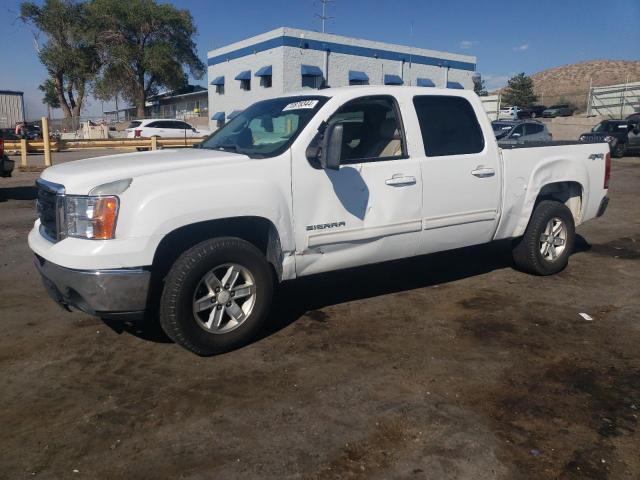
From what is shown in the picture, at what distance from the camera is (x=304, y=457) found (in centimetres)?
278

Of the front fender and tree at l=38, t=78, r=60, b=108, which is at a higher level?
tree at l=38, t=78, r=60, b=108

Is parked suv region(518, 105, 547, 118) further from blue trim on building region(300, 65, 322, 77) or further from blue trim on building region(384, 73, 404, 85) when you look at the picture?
blue trim on building region(300, 65, 322, 77)

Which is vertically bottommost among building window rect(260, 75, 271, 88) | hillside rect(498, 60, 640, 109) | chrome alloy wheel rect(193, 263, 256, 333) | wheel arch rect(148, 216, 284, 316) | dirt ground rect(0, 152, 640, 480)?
dirt ground rect(0, 152, 640, 480)

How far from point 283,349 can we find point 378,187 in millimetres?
1457

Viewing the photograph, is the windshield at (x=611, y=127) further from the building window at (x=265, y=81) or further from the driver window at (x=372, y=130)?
the driver window at (x=372, y=130)

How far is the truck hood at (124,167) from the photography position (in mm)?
3578

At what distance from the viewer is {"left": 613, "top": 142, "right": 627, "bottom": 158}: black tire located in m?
22.9

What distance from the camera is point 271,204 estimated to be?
3.89 m

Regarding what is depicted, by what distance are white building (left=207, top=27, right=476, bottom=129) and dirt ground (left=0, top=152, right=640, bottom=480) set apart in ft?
90.4

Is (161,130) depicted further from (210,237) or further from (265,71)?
(210,237)

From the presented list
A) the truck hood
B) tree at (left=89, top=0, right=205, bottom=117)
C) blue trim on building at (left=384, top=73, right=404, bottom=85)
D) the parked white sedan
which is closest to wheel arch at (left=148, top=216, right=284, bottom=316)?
the truck hood

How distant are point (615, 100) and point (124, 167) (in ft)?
136

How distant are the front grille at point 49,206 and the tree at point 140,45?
1742 inches

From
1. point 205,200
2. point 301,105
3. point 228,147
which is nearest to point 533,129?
point 301,105
